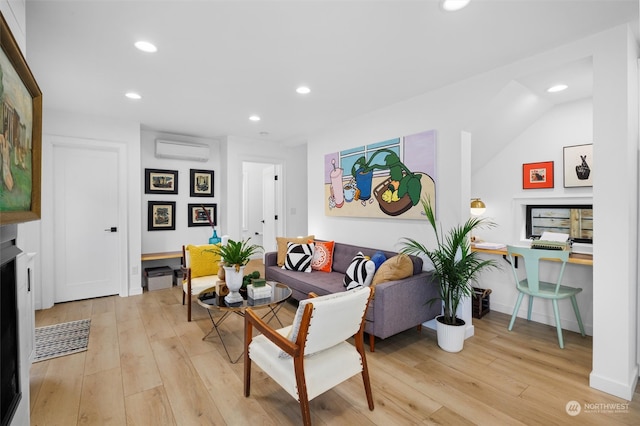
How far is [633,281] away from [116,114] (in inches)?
216

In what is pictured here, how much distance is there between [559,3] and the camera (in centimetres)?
187

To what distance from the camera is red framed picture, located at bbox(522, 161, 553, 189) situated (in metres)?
3.37

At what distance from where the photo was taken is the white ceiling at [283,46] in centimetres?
191

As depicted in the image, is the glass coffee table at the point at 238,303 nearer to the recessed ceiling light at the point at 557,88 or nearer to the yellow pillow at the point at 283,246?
the yellow pillow at the point at 283,246

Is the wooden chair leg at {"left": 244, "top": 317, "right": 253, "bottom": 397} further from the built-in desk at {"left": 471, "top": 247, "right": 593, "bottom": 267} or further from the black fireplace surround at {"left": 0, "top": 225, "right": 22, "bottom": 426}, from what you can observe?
the built-in desk at {"left": 471, "top": 247, "right": 593, "bottom": 267}

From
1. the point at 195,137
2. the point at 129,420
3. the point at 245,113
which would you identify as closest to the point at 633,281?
the point at 129,420

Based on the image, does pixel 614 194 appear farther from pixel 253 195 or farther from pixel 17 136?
pixel 253 195

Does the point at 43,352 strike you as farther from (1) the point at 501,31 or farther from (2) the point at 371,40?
(1) the point at 501,31

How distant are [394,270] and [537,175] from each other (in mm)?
2099

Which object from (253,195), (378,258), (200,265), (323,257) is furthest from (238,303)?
(253,195)

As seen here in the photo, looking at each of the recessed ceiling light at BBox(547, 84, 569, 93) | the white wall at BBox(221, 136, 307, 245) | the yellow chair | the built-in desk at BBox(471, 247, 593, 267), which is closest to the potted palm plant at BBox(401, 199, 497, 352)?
the built-in desk at BBox(471, 247, 593, 267)

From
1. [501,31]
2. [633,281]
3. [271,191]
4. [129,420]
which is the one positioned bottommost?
[129,420]

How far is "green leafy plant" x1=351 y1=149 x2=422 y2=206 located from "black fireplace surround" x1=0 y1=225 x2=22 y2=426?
311cm

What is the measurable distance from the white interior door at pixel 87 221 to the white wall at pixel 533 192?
193 inches
